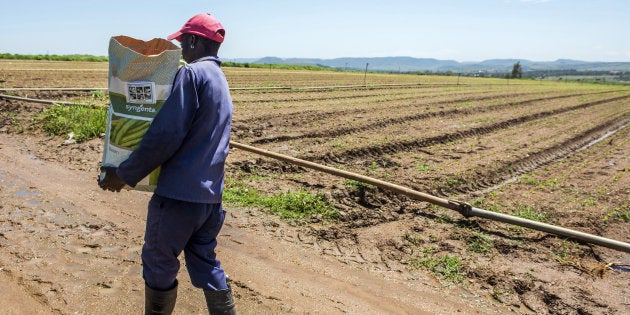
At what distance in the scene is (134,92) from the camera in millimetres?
2455

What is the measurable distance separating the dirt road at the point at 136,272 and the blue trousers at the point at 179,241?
734 millimetres

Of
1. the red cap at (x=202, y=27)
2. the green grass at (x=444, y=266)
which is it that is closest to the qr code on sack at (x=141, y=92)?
the red cap at (x=202, y=27)

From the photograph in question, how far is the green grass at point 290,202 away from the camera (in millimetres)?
5447

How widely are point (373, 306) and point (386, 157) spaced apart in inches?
219

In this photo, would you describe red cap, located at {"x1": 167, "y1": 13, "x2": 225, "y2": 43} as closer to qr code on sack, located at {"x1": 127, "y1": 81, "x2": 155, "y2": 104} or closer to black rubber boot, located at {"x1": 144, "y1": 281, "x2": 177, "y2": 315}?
qr code on sack, located at {"x1": 127, "y1": 81, "x2": 155, "y2": 104}

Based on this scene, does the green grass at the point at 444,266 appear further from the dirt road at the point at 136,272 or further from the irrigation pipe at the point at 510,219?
the irrigation pipe at the point at 510,219

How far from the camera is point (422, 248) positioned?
4.79 m

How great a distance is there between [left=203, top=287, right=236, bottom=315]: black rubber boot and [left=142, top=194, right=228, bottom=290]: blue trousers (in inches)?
1.2

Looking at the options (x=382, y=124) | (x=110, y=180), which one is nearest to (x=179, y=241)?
(x=110, y=180)

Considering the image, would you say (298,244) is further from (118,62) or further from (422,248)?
(118,62)

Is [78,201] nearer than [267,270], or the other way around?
[267,270]

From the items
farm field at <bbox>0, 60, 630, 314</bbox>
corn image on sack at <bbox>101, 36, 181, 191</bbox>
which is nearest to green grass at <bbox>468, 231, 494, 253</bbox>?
farm field at <bbox>0, 60, 630, 314</bbox>

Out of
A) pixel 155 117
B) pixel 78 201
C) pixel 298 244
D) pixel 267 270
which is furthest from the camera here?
pixel 78 201

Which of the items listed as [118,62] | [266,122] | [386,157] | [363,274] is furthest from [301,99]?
[118,62]
